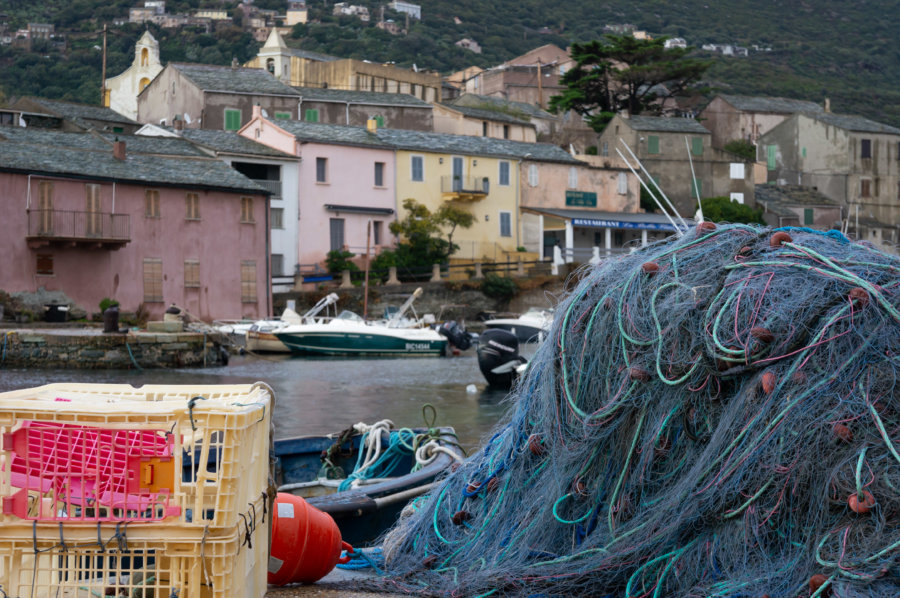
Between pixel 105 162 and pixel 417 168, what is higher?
pixel 417 168

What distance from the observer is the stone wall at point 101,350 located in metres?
27.7

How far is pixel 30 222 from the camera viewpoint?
36.2m

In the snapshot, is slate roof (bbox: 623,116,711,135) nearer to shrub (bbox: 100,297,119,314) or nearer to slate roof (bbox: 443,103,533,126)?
slate roof (bbox: 443,103,533,126)

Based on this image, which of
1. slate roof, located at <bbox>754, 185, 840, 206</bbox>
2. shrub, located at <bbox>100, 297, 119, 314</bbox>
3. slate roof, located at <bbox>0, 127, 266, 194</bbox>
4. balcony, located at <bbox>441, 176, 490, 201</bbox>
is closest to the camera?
shrub, located at <bbox>100, 297, 119, 314</bbox>

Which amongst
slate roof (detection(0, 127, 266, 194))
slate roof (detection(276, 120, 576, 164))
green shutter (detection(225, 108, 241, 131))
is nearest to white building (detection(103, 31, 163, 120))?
green shutter (detection(225, 108, 241, 131))

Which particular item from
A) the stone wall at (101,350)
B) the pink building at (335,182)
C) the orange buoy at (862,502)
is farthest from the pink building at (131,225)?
the orange buoy at (862,502)

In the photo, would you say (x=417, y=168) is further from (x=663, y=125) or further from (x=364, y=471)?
(x=364, y=471)

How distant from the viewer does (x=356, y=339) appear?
3803 centimetres

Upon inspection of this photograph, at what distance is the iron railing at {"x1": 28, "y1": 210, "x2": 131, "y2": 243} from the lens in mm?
36250

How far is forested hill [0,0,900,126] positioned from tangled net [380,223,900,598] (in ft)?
273

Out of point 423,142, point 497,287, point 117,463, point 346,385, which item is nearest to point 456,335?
point 497,287

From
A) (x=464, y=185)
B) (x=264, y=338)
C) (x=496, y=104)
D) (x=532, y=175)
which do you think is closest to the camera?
(x=264, y=338)

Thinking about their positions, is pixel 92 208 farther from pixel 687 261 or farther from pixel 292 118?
pixel 687 261

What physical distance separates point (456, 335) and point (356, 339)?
3853 mm
